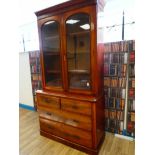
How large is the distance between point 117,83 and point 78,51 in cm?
80

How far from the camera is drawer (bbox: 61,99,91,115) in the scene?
5.31 ft

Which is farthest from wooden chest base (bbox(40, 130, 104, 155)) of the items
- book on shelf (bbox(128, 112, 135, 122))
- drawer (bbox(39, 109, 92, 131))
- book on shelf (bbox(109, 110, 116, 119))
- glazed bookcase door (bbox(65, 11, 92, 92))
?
glazed bookcase door (bbox(65, 11, 92, 92))

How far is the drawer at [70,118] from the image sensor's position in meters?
1.66

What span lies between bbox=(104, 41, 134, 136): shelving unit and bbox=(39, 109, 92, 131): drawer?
24.3 inches

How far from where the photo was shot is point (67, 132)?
1.86 metres

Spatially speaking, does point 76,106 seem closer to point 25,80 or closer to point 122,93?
point 122,93

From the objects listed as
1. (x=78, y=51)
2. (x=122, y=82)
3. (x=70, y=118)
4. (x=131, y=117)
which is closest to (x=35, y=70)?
(x=78, y=51)

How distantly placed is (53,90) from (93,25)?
112 centimetres

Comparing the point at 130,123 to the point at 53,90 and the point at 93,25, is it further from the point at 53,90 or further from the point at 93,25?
the point at 93,25

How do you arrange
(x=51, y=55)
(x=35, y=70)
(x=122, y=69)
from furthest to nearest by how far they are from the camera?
1. (x=35, y=70)
2. (x=51, y=55)
3. (x=122, y=69)

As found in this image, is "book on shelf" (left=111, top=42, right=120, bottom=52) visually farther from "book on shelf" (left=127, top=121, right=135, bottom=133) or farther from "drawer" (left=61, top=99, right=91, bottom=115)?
"book on shelf" (left=127, top=121, right=135, bottom=133)

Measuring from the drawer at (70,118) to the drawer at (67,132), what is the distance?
65 mm

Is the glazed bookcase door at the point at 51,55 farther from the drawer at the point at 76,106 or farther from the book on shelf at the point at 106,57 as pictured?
the book on shelf at the point at 106,57

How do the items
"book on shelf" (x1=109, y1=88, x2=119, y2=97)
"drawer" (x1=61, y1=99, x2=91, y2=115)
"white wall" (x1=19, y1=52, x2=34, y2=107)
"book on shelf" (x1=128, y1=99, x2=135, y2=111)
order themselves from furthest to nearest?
"white wall" (x1=19, y1=52, x2=34, y2=107)
"book on shelf" (x1=109, y1=88, x2=119, y2=97)
"book on shelf" (x1=128, y1=99, x2=135, y2=111)
"drawer" (x1=61, y1=99, x2=91, y2=115)
